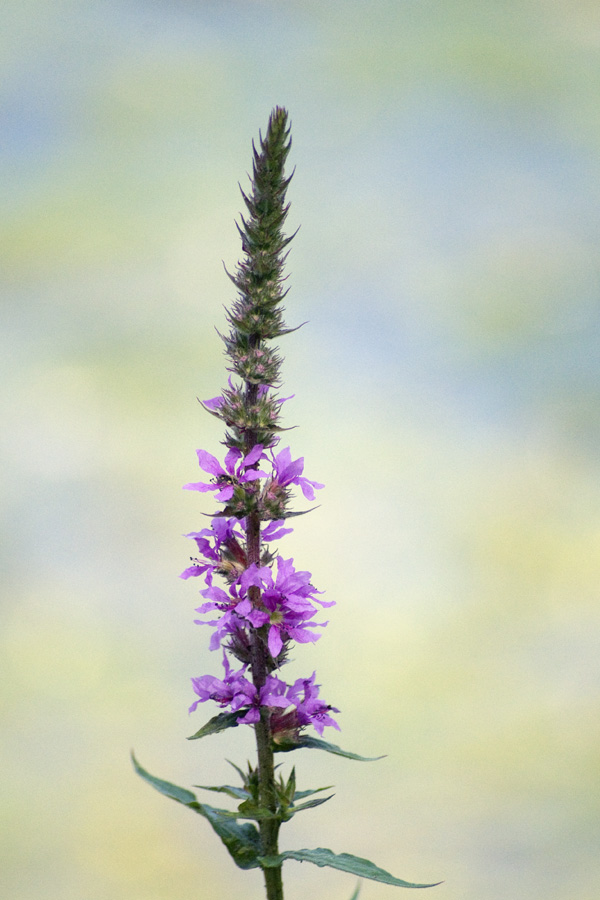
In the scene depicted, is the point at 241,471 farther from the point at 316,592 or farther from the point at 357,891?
the point at 357,891

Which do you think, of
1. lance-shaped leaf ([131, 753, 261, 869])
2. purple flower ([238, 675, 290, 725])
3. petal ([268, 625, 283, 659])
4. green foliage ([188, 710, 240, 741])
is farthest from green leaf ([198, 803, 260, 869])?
petal ([268, 625, 283, 659])

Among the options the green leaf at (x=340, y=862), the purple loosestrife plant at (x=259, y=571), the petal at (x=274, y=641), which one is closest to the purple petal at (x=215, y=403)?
the purple loosestrife plant at (x=259, y=571)

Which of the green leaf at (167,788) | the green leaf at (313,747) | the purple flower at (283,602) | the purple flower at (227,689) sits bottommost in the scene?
the green leaf at (167,788)

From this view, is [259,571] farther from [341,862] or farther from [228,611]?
[341,862]

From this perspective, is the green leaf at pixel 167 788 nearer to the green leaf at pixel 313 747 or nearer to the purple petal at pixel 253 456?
the green leaf at pixel 313 747

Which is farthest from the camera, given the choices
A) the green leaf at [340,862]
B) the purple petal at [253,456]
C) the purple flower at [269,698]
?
the purple petal at [253,456]

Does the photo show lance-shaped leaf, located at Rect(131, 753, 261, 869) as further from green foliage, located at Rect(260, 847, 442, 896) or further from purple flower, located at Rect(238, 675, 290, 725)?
purple flower, located at Rect(238, 675, 290, 725)

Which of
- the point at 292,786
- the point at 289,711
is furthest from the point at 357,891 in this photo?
the point at 289,711
